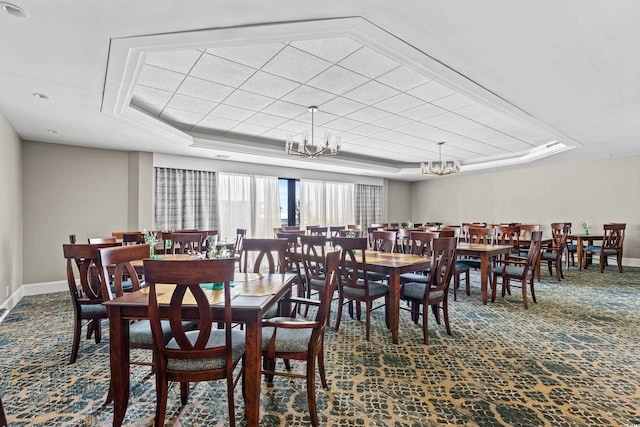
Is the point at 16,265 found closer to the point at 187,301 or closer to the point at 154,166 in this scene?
the point at 154,166

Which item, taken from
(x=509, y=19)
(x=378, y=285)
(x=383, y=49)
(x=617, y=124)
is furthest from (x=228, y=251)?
(x=617, y=124)

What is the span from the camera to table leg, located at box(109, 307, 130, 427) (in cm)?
175

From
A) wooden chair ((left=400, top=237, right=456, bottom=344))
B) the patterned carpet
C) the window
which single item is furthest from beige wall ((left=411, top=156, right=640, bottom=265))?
wooden chair ((left=400, top=237, right=456, bottom=344))

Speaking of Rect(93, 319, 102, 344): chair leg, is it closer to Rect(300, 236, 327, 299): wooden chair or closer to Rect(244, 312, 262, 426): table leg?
Rect(300, 236, 327, 299): wooden chair

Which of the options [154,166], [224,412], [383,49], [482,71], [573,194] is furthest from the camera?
[573,194]

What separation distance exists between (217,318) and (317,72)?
8.58 ft

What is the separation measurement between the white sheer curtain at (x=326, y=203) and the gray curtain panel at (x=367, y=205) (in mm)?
215

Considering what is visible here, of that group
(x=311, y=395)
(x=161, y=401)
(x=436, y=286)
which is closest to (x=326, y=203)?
(x=436, y=286)

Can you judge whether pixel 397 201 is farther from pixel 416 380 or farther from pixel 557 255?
pixel 416 380

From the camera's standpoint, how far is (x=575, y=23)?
2229 mm

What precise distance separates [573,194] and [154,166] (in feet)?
31.1

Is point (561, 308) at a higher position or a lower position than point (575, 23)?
lower

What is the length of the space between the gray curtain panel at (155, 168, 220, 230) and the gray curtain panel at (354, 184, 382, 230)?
4.24 m

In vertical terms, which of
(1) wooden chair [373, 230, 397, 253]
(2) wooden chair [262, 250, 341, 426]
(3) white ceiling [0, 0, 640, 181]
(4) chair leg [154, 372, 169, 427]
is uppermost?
(3) white ceiling [0, 0, 640, 181]
